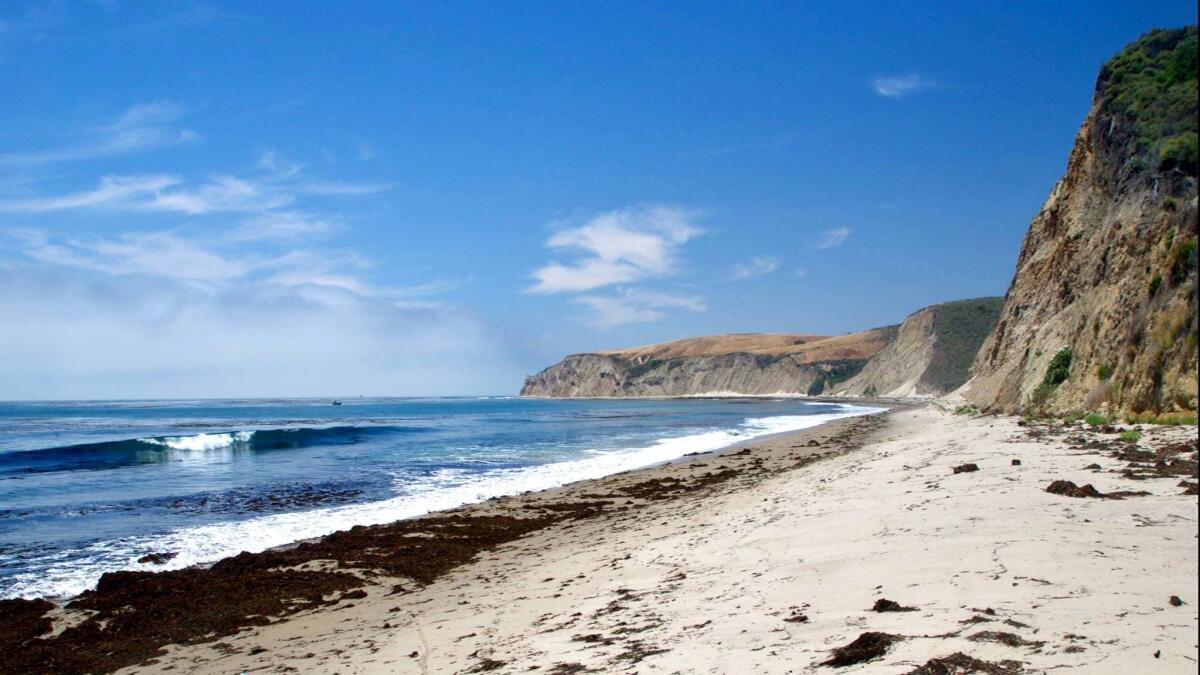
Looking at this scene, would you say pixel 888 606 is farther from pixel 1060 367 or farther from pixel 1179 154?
pixel 1060 367

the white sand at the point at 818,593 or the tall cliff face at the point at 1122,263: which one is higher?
the tall cliff face at the point at 1122,263

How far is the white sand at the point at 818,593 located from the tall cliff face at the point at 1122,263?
6.16 meters

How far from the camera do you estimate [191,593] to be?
9031 mm

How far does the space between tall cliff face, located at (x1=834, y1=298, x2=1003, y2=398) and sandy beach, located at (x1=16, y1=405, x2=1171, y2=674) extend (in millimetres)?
75588

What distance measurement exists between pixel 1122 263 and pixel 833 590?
19.0 metres

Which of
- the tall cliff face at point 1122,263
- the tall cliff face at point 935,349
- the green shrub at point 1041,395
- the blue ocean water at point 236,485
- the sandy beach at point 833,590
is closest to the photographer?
the sandy beach at point 833,590

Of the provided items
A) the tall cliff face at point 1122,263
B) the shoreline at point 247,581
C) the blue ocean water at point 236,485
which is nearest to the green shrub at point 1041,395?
the tall cliff face at point 1122,263

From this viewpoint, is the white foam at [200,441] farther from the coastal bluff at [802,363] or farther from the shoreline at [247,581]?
the coastal bluff at [802,363]

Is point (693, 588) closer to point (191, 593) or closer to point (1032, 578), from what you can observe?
point (1032, 578)

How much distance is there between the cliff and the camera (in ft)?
430

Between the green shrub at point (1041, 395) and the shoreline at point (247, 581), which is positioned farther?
the green shrub at point (1041, 395)

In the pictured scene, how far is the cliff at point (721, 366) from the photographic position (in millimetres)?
131000

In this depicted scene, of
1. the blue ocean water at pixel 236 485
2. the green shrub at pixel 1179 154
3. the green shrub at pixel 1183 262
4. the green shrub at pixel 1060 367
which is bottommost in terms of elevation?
the blue ocean water at pixel 236 485

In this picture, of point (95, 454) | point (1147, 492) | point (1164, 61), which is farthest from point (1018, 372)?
point (95, 454)
